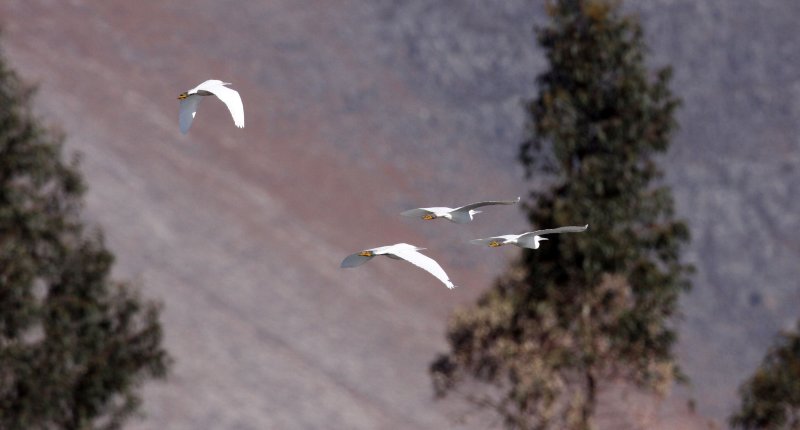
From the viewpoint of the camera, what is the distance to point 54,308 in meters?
39.0

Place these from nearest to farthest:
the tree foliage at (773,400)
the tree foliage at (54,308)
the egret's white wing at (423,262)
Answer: the egret's white wing at (423,262) → the tree foliage at (773,400) → the tree foliage at (54,308)

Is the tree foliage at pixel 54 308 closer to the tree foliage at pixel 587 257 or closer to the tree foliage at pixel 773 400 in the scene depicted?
the tree foliage at pixel 587 257

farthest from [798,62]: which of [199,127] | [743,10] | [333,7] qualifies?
[199,127]

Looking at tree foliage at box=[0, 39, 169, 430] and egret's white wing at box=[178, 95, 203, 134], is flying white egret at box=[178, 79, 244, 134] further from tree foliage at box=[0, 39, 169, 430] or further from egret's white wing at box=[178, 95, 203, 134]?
tree foliage at box=[0, 39, 169, 430]

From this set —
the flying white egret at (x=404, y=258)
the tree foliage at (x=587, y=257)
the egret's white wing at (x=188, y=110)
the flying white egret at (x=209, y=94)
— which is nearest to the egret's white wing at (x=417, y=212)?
the flying white egret at (x=404, y=258)

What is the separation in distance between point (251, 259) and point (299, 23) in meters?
25.4

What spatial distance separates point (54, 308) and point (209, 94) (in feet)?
81.8

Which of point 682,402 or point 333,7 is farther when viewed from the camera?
point 333,7

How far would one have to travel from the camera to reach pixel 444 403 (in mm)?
67562

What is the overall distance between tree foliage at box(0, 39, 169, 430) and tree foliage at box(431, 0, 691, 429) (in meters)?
8.14

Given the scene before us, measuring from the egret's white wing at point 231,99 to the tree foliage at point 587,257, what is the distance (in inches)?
957

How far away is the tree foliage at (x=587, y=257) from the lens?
39281mm

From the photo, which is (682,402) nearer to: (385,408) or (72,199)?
(385,408)

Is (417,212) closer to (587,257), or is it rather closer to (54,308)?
(587,257)
